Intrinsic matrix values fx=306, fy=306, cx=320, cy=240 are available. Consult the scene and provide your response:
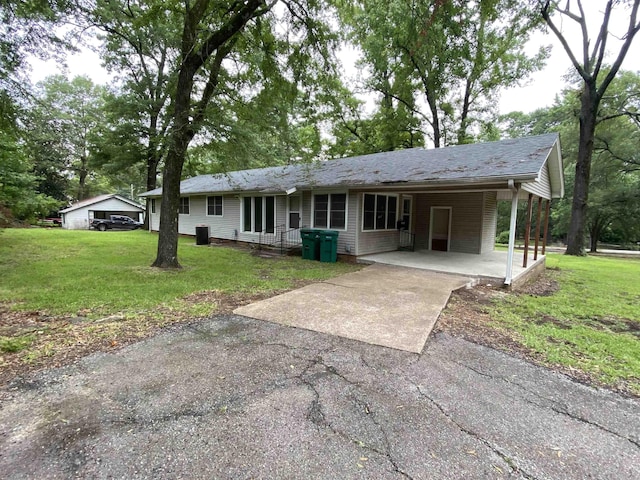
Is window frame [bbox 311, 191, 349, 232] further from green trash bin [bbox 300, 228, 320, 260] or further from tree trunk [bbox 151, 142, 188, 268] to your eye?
tree trunk [bbox 151, 142, 188, 268]

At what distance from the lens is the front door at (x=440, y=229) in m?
11.8

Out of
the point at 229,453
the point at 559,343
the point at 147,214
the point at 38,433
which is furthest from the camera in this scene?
the point at 147,214

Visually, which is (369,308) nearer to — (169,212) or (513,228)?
(513,228)

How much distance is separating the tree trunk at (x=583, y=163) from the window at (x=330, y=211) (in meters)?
13.9

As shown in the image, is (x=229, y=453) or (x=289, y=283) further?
(x=289, y=283)

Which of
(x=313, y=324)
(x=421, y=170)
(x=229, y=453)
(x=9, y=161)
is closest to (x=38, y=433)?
(x=229, y=453)

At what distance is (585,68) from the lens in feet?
51.0

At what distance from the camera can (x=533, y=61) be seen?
18953 millimetres

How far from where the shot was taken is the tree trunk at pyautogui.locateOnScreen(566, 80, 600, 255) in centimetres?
1530

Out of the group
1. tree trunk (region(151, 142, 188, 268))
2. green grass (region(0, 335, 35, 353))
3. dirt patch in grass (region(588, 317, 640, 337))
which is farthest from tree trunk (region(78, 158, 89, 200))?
dirt patch in grass (region(588, 317, 640, 337))

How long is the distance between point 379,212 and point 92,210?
26.9 metres

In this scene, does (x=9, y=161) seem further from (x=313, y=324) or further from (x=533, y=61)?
(x=533, y=61)

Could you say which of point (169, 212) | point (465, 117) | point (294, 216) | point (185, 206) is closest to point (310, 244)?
point (294, 216)

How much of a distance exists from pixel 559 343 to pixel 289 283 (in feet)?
15.6
